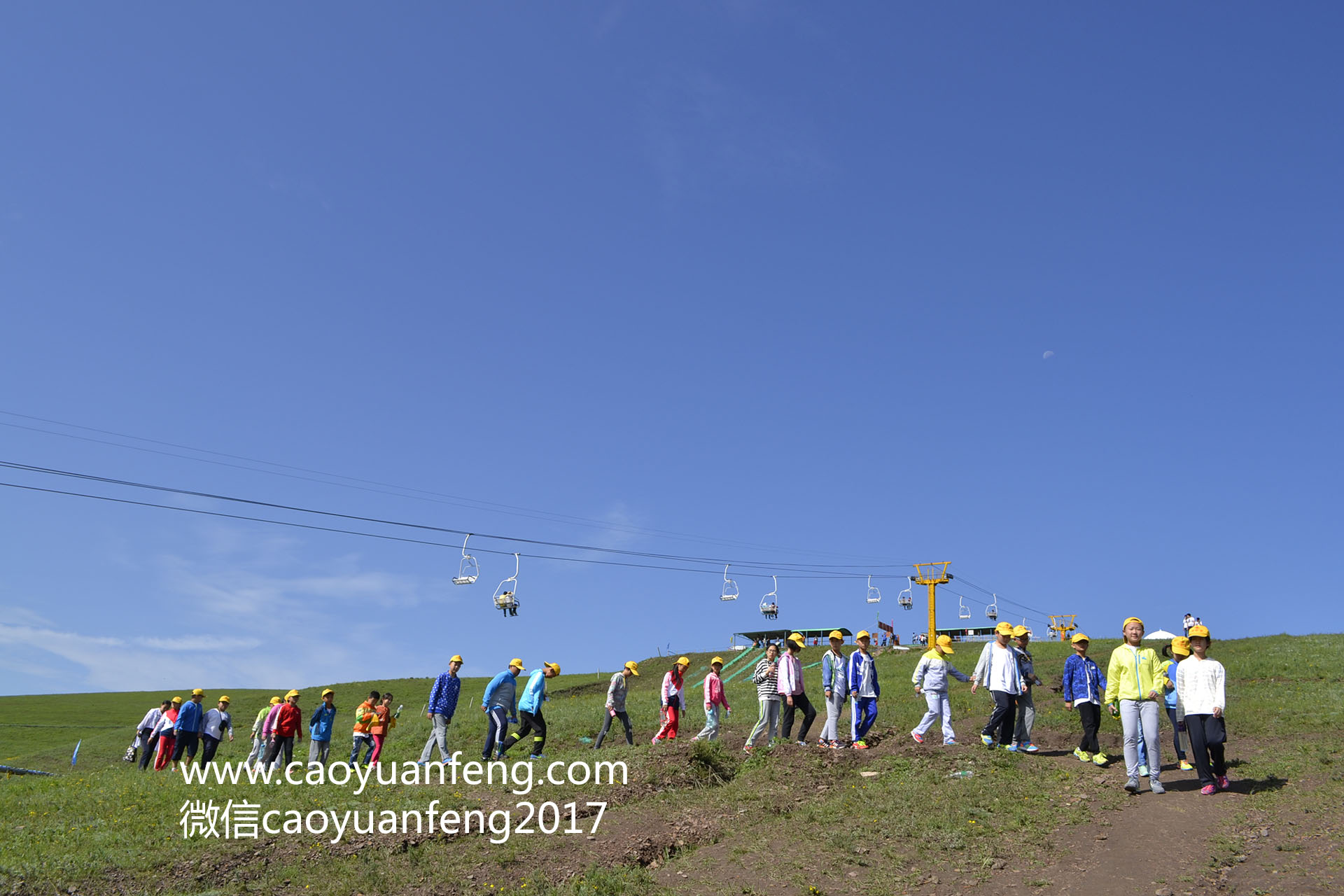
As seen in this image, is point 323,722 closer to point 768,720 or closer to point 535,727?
point 535,727

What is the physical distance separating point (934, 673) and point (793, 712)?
2.91 meters

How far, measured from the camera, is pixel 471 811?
543 inches

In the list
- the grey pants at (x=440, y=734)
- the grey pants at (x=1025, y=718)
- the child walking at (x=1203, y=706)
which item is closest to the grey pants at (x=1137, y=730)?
the child walking at (x=1203, y=706)

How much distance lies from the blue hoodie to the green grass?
2.75m

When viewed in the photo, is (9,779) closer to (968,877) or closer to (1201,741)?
(968,877)

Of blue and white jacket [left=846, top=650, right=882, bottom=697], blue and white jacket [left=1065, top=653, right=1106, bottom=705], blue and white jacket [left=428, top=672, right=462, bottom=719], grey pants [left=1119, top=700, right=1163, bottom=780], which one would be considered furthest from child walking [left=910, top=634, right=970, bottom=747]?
blue and white jacket [left=428, top=672, right=462, bottom=719]

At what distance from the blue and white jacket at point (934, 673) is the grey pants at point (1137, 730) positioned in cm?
396

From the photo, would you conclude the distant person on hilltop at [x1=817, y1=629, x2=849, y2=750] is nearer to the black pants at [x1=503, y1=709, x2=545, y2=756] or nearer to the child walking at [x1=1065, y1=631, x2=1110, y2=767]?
the child walking at [x1=1065, y1=631, x2=1110, y2=767]

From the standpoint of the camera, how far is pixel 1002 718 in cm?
1628

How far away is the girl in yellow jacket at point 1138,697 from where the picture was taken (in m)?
13.0

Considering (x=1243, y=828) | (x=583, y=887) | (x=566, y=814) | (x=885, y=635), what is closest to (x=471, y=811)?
(x=566, y=814)

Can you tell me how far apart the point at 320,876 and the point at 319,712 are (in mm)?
8616

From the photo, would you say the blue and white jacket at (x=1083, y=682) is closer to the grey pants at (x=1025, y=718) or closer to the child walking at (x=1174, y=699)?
the grey pants at (x=1025, y=718)

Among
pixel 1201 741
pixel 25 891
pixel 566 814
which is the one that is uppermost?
pixel 1201 741
